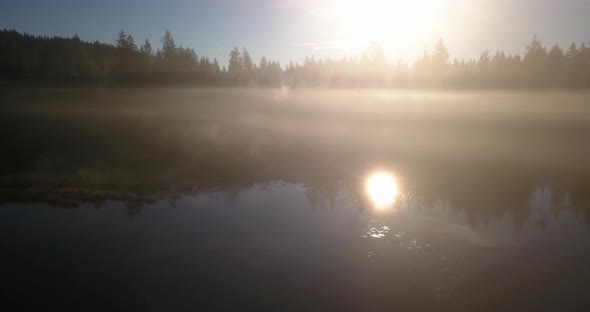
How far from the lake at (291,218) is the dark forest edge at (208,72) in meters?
49.5

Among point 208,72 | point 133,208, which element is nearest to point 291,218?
point 133,208

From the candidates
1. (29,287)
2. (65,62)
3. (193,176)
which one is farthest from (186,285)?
(65,62)

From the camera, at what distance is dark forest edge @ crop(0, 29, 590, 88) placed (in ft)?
391

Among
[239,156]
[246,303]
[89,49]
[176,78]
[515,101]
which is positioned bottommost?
[246,303]

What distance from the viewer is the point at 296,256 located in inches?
1008

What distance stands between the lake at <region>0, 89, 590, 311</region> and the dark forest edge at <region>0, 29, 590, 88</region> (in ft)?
162

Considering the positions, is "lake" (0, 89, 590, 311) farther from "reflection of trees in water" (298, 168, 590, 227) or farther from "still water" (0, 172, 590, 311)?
"reflection of trees in water" (298, 168, 590, 227)

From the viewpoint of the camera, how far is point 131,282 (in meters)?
22.3

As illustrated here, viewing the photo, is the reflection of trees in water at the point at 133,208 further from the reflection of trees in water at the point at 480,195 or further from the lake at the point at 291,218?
the reflection of trees in water at the point at 480,195

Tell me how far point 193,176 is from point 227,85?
103 m

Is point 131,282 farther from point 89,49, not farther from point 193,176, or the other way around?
point 89,49

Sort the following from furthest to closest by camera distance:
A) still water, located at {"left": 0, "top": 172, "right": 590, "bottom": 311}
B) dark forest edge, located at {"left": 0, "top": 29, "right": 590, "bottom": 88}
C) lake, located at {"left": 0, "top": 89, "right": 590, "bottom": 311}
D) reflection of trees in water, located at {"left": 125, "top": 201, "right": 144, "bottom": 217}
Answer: dark forest edge, located at {"left": 0, "top": 29, "right": 590, "bottom": 88} < reflection of trees in water, located at {"left": 125, "top": 201, "right": 144, "bottom": 217} < lake, located at {"left": 0, "top": 89, "right": 590, "bottom": 311} < still water, located at {"left": 0, "top": 172, "right": 590, "bottom": 311}

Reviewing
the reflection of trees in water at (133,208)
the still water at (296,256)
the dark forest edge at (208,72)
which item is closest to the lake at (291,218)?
the still water at (296,256)

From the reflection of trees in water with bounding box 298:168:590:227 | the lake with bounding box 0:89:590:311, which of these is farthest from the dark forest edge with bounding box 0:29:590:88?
the reflection of trees in water with bounding box 298:168:590:227
